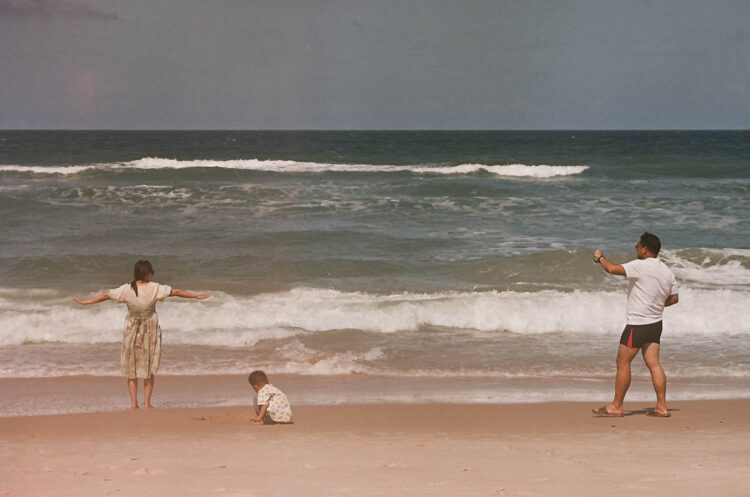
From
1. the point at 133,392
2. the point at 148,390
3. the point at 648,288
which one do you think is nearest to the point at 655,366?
the point at 648,288

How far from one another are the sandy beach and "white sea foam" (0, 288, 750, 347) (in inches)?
142

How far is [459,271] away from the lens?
595 inches

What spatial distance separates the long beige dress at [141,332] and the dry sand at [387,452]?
1.27 feet

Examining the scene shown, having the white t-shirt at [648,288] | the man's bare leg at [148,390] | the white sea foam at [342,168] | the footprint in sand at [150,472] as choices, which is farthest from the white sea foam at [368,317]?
the white sea foam at [342,168]

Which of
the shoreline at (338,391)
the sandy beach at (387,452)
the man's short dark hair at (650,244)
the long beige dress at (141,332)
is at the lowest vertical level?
the shoreline at (338,391)

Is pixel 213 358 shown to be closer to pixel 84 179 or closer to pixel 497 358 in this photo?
pixel 497 358

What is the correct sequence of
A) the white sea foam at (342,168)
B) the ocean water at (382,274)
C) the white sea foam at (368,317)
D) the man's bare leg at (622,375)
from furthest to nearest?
the white sea foam at (342,168) < the white sea foam at (368,317) < the ocean water at (382,274) < the man's bare leg at (622,375)

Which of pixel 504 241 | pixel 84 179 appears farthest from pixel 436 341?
pixel 84 179

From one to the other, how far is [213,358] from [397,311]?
2963 mm

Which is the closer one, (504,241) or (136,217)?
(504,241)

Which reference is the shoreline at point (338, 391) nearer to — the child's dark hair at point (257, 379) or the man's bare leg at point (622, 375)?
the man's bare leg at point (622, 375)

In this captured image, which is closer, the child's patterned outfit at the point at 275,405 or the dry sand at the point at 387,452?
the dry sand at the point at 387,452

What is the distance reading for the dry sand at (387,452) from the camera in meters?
4.94

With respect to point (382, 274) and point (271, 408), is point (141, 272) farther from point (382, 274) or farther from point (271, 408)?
point (382, 274)
